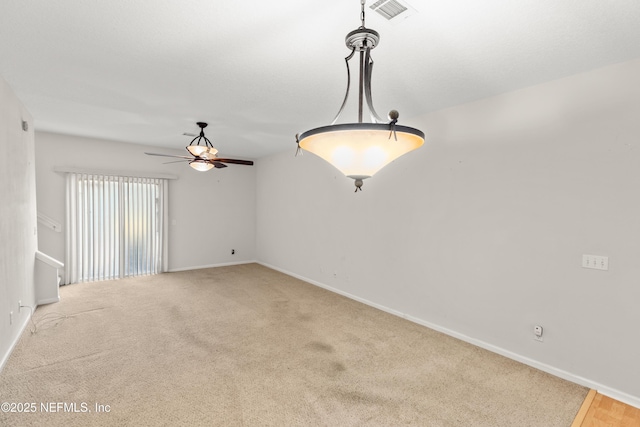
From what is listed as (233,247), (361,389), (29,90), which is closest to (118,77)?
(29,90)

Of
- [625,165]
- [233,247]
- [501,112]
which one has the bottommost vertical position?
[233,247]

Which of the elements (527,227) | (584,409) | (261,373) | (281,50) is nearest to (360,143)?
(281,50)

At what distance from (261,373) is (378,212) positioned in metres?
2.63

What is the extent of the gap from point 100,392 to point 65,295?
3331mm

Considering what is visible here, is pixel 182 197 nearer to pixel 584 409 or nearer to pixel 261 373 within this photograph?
pixel 261 373

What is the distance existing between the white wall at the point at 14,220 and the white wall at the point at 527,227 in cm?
403

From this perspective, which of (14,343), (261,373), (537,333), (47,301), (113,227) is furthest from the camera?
(113,227)

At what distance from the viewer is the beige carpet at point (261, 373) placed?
2.19 m

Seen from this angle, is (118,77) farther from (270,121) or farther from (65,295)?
(65,295)

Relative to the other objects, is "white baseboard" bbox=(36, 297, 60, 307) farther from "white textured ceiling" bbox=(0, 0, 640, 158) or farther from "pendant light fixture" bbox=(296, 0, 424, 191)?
"pendant light fixture" bbox=(296, 0, 424, 191)

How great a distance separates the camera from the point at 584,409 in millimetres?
2314

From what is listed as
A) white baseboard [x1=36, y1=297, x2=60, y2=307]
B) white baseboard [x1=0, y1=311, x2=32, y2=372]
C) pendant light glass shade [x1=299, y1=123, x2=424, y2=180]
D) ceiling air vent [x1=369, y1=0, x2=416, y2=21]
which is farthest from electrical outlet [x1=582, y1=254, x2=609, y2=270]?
white baseboard [x1=36, y1=297, x2=60, y2=307]

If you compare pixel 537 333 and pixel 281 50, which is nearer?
pixel 281 50

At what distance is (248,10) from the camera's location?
1861 mm
